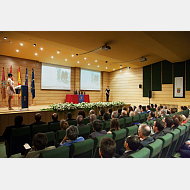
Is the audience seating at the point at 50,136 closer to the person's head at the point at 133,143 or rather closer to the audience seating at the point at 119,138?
the audience seating at the point at 119,138

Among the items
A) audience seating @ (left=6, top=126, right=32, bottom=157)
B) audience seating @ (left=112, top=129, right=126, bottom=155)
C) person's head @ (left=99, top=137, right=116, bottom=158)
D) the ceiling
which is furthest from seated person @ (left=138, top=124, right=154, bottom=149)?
the ceiling

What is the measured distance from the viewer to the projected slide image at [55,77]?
11139mm

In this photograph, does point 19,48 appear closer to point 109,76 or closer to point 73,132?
point 73,132

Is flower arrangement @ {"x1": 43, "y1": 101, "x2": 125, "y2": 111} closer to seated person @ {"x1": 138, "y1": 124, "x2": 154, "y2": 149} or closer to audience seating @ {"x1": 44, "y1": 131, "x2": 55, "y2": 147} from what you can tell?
audience seating @ {"x1": 44, "y1": 131, "x2": 55, "y2": 147}

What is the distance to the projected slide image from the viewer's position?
36.5ft

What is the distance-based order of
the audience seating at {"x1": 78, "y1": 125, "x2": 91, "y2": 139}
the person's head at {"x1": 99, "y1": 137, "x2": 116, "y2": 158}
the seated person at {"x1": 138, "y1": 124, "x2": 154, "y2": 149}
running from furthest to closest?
the audience seating at {"x1": 78, "y1": 125, "x2": 91, "y2": 139} → the seated person at {"x1": 138, "y1": 124, "x2": 154, "y2": 149} → the person's head at {"x1": 99, "y1": 137, "x2": 116, "y2": 158}

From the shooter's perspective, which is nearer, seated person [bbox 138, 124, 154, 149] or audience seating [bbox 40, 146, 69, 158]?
audience seating [bbox 40, 146, 69, 158]

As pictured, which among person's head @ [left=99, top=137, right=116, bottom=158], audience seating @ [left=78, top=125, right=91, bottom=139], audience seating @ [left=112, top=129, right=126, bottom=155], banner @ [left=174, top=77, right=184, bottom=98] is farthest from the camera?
banner @ [left=174, top=77, right=184, bottom=98]

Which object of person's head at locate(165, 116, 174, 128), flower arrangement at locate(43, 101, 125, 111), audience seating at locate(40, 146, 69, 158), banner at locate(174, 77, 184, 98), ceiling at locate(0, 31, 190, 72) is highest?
ceiling at locate(0, 31, 190, 72)

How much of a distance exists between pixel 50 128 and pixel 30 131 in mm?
452

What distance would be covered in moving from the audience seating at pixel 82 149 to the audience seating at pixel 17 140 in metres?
1.61

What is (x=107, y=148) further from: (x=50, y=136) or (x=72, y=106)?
(x=72, y=106)

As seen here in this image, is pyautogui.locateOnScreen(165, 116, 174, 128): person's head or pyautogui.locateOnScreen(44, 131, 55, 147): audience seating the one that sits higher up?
pyautogui.locateOnScreen(165, 116, 174, 128): person's head

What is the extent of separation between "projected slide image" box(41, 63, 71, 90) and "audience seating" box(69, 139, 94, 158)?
9690 mm
